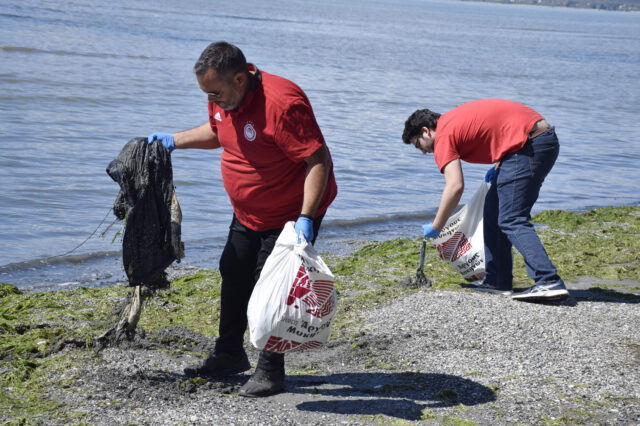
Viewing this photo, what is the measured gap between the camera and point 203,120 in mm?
15844

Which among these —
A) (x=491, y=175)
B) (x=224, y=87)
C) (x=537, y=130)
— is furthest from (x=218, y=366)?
(x=537, y=130)

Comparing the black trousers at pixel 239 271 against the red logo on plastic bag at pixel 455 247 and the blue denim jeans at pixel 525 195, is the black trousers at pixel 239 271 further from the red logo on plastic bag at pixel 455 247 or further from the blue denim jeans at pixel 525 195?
the red logo on plastic bag at pixel 455 247

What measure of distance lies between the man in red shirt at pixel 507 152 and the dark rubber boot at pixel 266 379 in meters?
1.92

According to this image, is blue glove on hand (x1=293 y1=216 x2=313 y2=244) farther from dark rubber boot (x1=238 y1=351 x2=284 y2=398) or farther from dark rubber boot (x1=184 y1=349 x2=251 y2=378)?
dark rubber boot (x1=184 y1=349 x2=251 y2=378)

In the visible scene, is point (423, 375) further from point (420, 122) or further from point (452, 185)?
point (420, 122)

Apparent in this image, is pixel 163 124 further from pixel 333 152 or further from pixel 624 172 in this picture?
pixel 624 172

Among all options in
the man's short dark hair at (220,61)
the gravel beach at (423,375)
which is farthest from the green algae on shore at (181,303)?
the man's short dark hair at (220,61)

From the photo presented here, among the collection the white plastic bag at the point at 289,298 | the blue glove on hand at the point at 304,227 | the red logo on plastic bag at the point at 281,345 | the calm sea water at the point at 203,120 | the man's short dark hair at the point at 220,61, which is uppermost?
the man's short dark hair at the point at 220,61

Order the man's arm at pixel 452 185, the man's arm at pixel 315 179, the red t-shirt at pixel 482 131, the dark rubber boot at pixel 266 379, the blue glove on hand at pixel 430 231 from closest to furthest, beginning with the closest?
the man's arm at pixel 315 179
the dark rubber boot at pixel 266 379
the man's arm at pixel 452 185
the red t-shirt at pixel 482 131
the blue glove on hand at pixel 430 231

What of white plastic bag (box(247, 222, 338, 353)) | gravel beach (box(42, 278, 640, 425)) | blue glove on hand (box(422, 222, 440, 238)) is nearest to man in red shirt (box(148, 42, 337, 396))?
white plastic bag (box(247, 222, 338, 353))

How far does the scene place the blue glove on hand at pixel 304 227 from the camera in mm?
3680

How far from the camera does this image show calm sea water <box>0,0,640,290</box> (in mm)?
9000

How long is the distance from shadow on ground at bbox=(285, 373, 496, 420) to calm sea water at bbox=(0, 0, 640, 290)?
1.60 m

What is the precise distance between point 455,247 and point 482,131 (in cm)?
113
